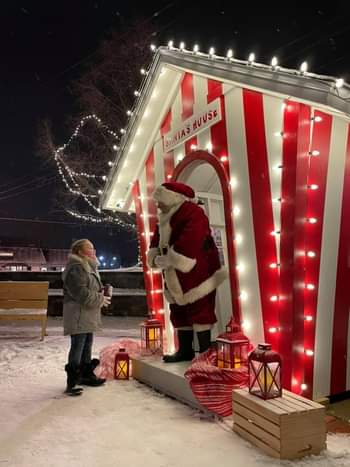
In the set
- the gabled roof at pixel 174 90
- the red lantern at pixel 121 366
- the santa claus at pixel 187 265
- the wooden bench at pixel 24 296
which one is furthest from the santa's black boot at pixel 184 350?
the wooden bench at pixel 24 296

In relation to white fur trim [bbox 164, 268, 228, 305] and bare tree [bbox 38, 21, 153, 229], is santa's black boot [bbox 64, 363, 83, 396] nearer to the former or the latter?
white fur trim [bbox 164, 268, 228, 305]

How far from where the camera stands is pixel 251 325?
460 cm

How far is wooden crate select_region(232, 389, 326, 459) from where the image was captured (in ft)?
10.2

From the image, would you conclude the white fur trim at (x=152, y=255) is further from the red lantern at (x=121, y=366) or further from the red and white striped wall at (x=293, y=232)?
the red lantern at (x=121, y=366)

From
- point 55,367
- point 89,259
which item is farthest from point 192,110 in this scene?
point 55,367

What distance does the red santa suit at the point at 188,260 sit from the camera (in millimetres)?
4629

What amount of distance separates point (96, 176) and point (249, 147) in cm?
1205

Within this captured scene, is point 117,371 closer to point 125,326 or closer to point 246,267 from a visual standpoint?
point 246,267

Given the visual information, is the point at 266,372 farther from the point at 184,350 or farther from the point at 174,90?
the point at 174,90

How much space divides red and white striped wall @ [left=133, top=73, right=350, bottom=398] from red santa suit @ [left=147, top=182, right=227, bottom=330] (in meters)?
0.26

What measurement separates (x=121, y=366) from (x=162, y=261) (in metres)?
1.49

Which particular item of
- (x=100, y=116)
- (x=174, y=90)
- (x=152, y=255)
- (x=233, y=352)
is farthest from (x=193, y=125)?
(x=100, y=116)

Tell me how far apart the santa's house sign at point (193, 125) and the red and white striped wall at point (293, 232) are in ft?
1.23

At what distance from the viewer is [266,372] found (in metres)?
3.47
